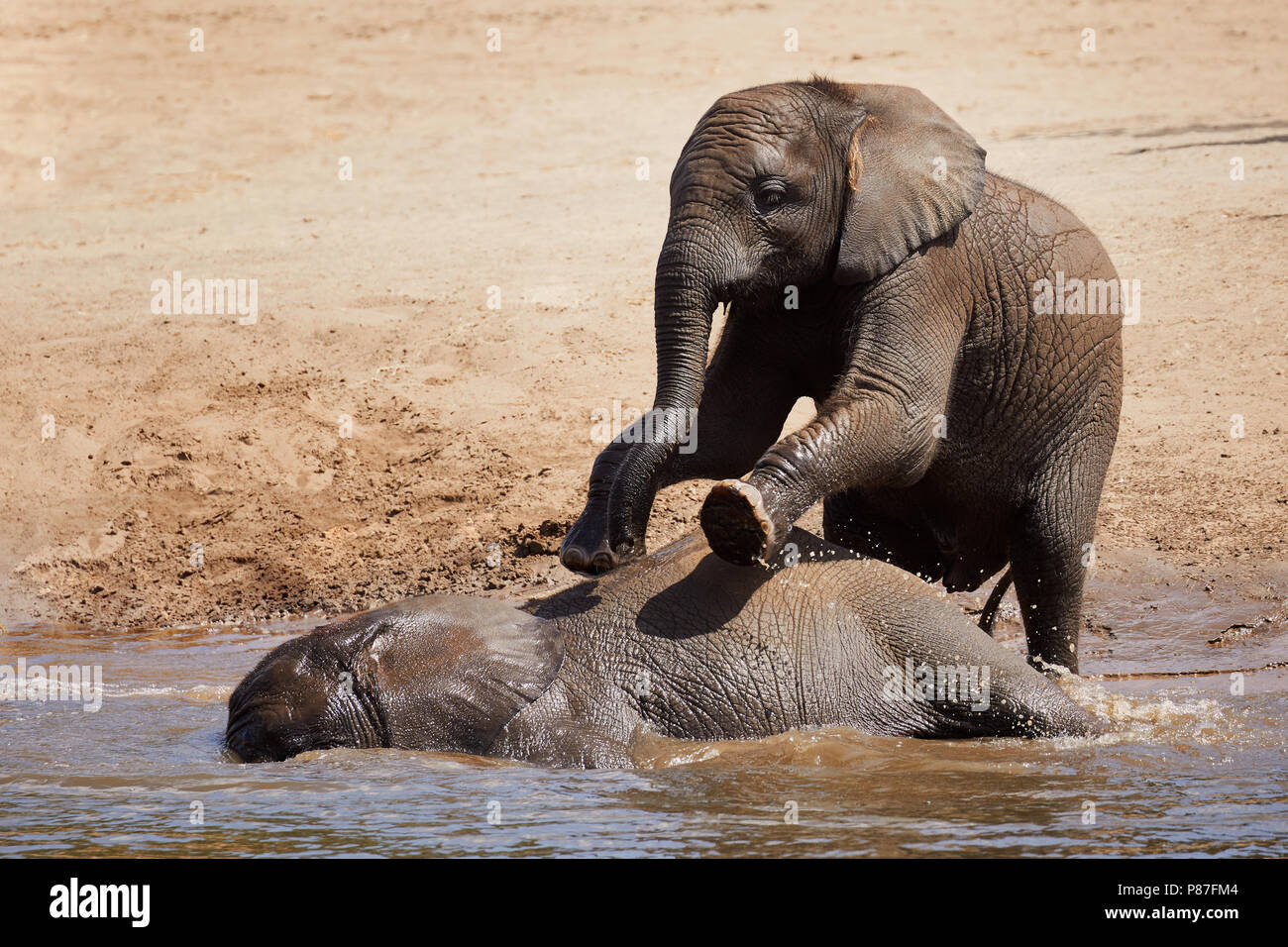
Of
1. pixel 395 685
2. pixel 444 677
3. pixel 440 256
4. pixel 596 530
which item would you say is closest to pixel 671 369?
pixel 596 530

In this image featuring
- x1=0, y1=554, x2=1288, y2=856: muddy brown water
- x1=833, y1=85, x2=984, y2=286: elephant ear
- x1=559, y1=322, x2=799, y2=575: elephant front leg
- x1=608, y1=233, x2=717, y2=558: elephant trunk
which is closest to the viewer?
x1=0, y1=554, x2=1288, y2=856: muddy brown water

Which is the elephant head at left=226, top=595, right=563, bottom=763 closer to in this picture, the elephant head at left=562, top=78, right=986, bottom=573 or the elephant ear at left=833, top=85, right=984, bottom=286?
the elephant head at left=562, top=78, right=986, bottom=573

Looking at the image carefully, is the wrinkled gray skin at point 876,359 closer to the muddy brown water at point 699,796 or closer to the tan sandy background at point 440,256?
the muddy brown water at point 699,796

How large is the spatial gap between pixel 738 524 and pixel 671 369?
843 mm

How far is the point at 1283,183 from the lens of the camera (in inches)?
541

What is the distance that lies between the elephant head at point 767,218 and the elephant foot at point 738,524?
2.06 feet

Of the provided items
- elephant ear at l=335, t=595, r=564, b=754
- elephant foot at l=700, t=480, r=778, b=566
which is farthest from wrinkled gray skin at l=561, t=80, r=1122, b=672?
elephant ear at l=335, t=595, r=564, b=754

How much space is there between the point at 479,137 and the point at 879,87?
39.5ft

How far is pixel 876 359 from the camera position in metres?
6.02

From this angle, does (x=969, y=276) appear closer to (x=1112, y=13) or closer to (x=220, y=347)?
(x=220, y=347)

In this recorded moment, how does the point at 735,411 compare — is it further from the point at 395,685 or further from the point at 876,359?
the point at 395,685

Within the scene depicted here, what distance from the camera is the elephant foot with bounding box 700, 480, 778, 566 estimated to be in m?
5.16

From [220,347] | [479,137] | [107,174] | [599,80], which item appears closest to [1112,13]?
[599,80]

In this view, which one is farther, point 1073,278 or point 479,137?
point 479,137
